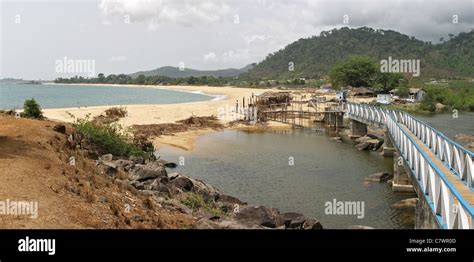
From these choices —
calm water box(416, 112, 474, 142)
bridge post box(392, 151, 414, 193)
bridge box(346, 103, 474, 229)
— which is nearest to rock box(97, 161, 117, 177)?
bridge box(346, 103, 474, 229)

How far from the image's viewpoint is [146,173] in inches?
703

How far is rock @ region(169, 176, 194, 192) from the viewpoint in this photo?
1784cm

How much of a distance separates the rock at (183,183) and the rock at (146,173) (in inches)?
16.1

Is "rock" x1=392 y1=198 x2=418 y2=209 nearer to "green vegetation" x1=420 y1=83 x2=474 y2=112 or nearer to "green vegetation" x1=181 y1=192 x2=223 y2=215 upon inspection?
"green vegetation" x1=181 y1=192 x2=223 y2=215

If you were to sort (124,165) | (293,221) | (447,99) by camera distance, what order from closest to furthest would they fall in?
(293,221) < (124,165) < (447,99)

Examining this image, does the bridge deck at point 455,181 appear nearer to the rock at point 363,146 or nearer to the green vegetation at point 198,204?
the green vegetation at point 198,204

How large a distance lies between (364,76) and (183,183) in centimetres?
8150

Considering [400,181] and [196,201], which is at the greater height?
[196,201]

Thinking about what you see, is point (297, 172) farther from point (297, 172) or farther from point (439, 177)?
point (439, 177)

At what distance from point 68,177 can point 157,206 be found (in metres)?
2.88

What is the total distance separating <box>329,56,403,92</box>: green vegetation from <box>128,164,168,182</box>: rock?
7596 centimetres

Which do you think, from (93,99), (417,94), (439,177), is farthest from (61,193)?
(93,99)

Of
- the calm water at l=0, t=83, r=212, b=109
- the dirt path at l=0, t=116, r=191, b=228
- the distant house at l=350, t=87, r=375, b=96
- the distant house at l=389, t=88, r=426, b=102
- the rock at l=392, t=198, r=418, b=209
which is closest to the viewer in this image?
the dirt path at l=0, t=116, r=191, b=228
